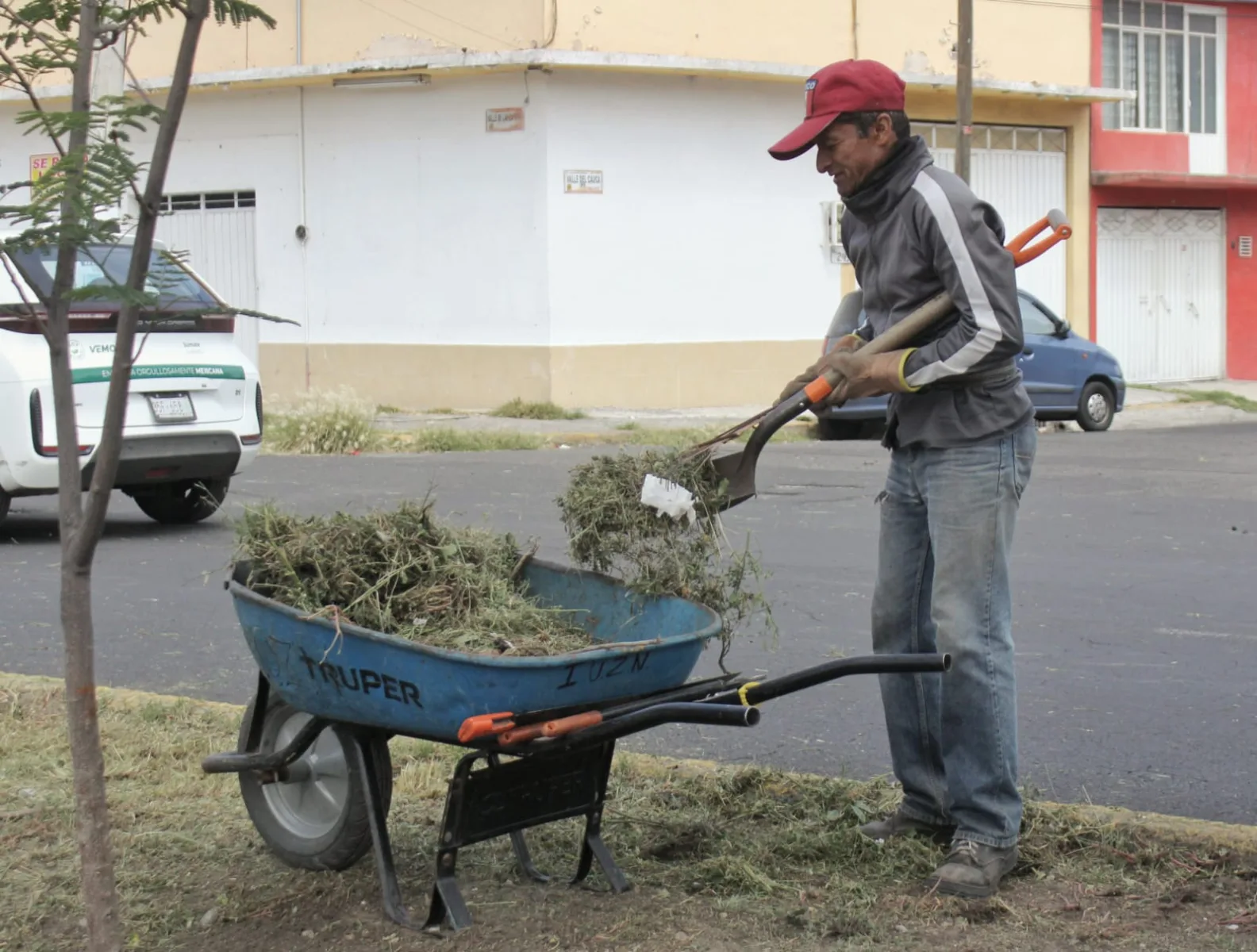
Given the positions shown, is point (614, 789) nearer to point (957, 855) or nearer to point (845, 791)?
point (845, 791)

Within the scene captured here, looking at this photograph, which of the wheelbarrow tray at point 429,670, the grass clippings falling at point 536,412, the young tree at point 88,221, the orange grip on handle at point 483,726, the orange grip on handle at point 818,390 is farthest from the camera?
the grass clippings falling at point 536,412

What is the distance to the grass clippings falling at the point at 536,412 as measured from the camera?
61.4ft

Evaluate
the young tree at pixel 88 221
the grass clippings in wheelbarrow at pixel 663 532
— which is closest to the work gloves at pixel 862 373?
the grass clippings in wheelbarrow at pixel 663 532

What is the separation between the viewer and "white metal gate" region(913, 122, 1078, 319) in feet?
78.4

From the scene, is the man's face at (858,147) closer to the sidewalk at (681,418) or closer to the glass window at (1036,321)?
the sidewalk at (681,418)

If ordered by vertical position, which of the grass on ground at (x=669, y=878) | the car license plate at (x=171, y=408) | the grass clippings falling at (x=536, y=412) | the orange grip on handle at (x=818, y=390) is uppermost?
the orange grip on handle at (x=818, y=390)

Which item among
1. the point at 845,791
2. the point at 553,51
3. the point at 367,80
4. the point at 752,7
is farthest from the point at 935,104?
the point at 845,791

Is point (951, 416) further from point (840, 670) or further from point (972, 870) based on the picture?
point (972, 870)

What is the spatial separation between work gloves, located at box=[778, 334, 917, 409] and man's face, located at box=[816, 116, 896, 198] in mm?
443

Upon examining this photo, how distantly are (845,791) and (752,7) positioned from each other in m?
17.6

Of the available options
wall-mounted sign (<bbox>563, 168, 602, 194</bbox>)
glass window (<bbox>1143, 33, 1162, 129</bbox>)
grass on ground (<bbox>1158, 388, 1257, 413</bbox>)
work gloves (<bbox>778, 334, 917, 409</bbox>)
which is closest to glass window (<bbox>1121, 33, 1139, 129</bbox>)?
glass window (<bbox>1143, 33, 1162, 129</bbox>)

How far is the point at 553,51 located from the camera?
18.8 m

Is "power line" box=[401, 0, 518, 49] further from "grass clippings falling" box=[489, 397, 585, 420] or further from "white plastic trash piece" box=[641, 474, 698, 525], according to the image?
"white plastic trash piece" box=[641, 474, 698, 525]

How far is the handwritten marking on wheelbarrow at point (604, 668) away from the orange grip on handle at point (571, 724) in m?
0.08
